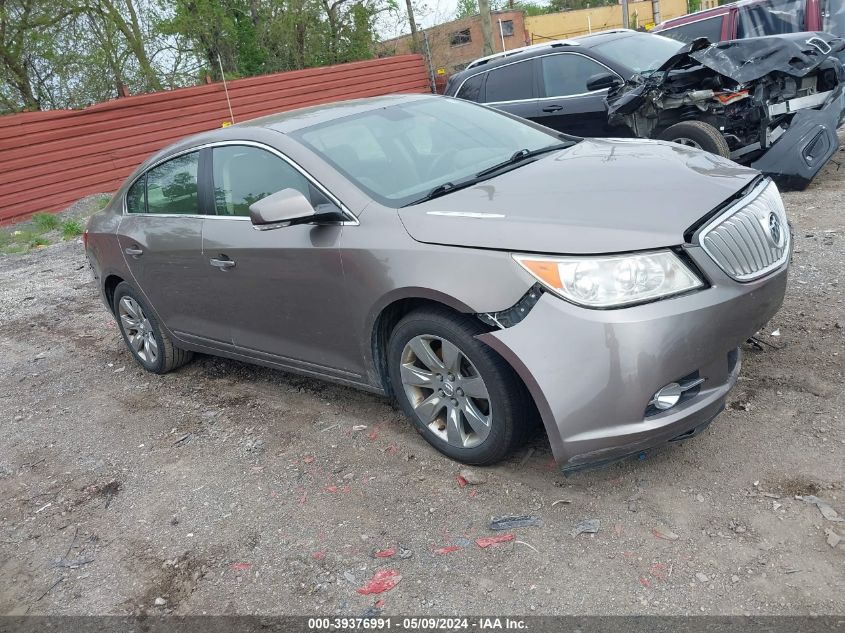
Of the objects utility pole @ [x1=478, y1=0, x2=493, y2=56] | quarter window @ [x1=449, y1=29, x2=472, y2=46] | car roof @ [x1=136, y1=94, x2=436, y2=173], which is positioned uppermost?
quarter window @ [x1=449, y1=29, x2=472, y2=46]

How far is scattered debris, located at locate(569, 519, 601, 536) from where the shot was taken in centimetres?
291

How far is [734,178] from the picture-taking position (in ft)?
10.9

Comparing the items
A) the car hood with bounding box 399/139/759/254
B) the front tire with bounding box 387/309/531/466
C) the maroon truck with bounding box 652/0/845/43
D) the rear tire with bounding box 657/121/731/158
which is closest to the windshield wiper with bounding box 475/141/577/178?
the car hood with bounding box 399/139/759/254

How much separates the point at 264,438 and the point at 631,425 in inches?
85.5

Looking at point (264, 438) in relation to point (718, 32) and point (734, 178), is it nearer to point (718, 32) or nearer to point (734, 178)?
point (734, 178)

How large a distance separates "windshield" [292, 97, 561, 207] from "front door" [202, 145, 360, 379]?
252 mm

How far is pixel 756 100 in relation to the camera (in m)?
6.97

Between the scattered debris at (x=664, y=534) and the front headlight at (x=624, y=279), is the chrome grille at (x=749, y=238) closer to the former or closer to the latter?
the front headlight at (x=624, y=279)

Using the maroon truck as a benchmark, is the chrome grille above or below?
below

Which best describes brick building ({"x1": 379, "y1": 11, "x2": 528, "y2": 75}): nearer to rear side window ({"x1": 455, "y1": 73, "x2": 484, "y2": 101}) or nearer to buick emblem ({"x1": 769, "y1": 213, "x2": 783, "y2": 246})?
rear side window ({"x1": 455, "y1": 73, "x2": 484, "y2": 101})

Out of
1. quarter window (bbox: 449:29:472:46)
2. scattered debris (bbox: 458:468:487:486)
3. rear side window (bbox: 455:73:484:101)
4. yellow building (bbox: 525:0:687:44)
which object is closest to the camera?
scattered debris (bbox: 458:468:487:486)

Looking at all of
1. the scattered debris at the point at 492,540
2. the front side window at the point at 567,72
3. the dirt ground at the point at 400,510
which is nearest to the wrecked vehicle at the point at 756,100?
the front side window at the point at 567,72

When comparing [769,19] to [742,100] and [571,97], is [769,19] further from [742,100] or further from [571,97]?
[742,100]

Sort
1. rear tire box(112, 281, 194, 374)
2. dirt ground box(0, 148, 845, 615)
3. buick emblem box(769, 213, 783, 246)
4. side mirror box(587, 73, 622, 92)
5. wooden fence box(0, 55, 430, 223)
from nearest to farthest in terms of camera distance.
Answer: dirt ground box(0, 148, 845, 615)
buick emblem box(769, 213, 783, 246)
rear tire box(112, 281, 194, 374)
side mirror box(587, 73, 622, 92)
wooden fence box(0, 55, 430, 223)
